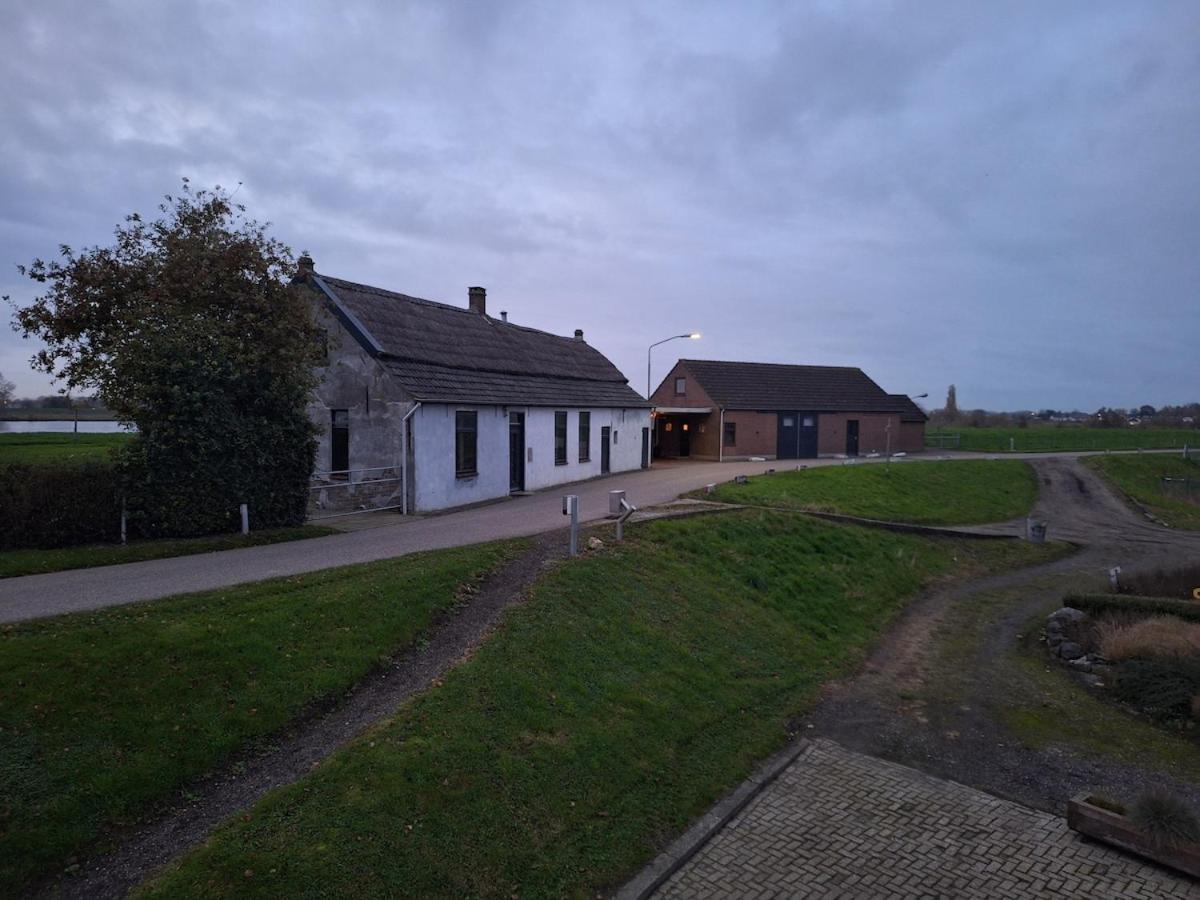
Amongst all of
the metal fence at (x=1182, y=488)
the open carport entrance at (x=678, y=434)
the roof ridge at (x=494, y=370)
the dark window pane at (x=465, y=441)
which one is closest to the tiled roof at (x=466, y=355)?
the roof ridge at (x=494, y=370)

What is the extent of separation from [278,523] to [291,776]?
10.1 metres

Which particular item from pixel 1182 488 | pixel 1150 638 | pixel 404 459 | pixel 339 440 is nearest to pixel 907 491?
→ pixel 1150 638

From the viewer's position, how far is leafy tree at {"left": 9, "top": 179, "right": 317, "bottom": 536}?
1391 cm

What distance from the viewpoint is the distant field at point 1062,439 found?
57094 millimetres

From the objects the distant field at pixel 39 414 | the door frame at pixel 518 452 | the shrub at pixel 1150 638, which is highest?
the distant field at pixel 39 414

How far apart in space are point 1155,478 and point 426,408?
4583cm

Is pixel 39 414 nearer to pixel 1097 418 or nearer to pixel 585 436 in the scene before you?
pixel 585 436

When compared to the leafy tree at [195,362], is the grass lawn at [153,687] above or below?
below

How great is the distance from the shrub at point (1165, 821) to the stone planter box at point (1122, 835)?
6 cm

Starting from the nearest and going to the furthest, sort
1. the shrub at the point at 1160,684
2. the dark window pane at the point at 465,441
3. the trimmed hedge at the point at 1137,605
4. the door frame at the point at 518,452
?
the shrub at the point at 1160,684
the trimmed hedge at the point at 1137,605
the dark window pane at the point at 465,441
the door frame at the point at 518,452

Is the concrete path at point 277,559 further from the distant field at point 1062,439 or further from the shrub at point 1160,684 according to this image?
the distant field at point 1062,439

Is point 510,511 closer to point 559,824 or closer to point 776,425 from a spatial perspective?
point 559,824

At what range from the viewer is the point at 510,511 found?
19.6 m

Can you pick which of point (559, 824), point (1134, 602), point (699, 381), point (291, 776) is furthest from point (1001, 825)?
point (699, 381)
